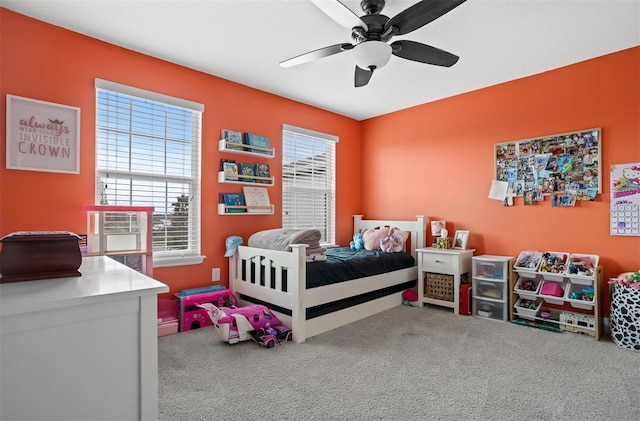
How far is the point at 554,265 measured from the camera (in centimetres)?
314

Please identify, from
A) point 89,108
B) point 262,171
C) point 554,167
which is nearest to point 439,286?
point 554,167

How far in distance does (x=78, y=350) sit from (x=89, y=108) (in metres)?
2.53

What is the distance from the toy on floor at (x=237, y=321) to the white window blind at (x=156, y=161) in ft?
2.38

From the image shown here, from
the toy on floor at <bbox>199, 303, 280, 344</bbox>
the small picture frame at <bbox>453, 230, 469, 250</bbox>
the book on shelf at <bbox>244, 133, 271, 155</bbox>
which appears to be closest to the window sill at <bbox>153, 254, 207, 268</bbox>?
the toy on floor at <bbox>199, 303, 280, 344</bbox>

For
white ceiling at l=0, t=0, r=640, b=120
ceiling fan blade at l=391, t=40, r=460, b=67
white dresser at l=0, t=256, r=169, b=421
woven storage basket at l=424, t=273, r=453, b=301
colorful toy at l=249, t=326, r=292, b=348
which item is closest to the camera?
white dresser at l=0, t=256, r=169, b=421

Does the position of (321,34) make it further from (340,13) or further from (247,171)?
(247,171)

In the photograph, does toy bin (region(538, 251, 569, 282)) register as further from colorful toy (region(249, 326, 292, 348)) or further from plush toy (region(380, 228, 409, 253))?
colorful toy (region(249, 326, 292, 348))

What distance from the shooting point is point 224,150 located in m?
3.42

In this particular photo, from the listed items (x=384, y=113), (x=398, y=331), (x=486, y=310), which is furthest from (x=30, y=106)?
(x=486, y=310)

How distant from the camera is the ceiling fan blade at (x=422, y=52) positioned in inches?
86.3

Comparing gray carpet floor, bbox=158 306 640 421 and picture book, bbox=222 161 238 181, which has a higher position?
picture book, bbox=222 161 238 181

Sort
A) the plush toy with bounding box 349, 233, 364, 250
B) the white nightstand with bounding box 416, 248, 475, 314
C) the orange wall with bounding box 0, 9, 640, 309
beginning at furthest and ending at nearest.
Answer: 1. the plush toy with bounding box 349, 233, 364, 250
2. the white nightstand with bounding box 416, 248, 475, 314
3. the orange wall with bounding box 0, 9, 640, 309

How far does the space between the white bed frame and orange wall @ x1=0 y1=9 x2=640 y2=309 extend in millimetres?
334

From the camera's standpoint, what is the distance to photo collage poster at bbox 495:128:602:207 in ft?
10.2
